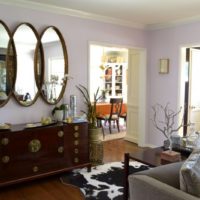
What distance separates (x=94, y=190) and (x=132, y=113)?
2.86 meters

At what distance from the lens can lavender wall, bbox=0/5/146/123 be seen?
11.9 ft

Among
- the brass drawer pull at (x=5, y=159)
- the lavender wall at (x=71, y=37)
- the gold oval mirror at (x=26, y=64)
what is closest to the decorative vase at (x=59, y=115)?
the lavender wall at (x=71, y=37)

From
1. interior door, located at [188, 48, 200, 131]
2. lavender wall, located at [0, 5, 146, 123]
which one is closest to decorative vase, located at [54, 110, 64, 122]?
lavender wall, located at [0, 5, 146, 123]

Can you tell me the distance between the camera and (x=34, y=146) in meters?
3.30

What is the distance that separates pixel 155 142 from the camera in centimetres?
526

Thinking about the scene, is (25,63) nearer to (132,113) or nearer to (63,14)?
(63,14)

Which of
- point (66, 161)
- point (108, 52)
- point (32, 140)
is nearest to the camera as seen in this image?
point (32, 140)

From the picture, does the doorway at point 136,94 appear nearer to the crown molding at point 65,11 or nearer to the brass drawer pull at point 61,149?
the crown molding at point 65,11

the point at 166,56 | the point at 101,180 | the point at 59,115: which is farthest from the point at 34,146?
the point at 166,56

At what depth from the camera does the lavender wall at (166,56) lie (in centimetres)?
462

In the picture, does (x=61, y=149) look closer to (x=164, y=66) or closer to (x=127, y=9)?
(x=127, y=9)

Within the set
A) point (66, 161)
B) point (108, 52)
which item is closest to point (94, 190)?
point (66, 161)

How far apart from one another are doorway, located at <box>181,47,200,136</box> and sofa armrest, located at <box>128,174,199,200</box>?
336 cm

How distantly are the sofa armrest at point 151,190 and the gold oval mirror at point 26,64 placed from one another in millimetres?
2374
